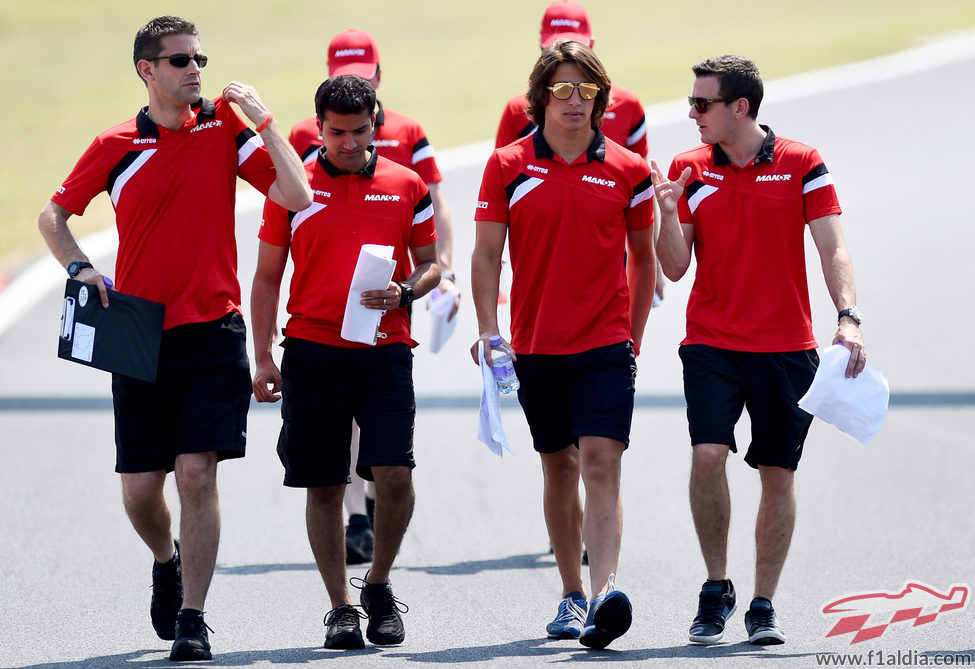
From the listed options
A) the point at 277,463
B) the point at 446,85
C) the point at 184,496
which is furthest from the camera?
the point at 446,85

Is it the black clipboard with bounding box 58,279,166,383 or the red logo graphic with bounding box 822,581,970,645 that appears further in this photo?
the red logo graphic with bounding box 822,581,970,645

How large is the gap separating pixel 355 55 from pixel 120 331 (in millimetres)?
2909

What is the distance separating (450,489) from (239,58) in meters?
26.1

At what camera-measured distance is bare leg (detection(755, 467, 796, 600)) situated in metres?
6.47

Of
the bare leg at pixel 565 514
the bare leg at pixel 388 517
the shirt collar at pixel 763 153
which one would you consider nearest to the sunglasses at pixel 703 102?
the shirt collar at pixel 763 153

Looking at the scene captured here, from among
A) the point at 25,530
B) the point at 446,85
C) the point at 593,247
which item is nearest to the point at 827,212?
the point at 593,247

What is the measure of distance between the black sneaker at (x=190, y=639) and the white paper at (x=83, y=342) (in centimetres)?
113

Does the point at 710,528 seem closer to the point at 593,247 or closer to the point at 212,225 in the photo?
the point at 593,247

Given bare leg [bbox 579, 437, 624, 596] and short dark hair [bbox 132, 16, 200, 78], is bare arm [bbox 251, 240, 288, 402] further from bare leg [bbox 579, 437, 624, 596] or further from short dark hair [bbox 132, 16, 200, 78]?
bare leg [bbox 579, 437, 624, 596]

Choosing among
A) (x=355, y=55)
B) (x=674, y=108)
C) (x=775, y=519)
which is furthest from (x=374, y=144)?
(x=674, y=108)

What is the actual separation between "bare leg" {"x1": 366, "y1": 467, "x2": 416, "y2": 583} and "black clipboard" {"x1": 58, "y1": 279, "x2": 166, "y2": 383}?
41.9 inches

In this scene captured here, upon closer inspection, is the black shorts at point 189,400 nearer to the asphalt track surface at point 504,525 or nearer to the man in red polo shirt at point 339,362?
the man in red polo shirt at point 339,362

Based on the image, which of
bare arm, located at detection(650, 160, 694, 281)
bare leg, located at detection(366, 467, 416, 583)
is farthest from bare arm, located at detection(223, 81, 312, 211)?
bare arm, located at detection(650, 160, 694, 281)

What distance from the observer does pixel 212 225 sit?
20.4 feet
